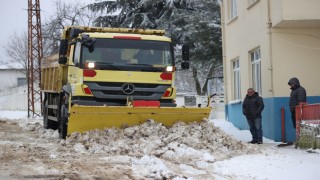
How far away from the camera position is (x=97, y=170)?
26.9ft

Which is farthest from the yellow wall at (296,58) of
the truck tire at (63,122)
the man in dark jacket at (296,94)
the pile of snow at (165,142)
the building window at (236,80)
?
the truck tire at (63,122)

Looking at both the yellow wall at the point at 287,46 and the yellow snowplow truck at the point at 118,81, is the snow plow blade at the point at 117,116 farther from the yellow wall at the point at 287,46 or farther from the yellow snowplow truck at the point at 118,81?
the yellow wall at the point at 287,46

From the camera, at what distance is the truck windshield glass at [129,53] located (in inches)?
480

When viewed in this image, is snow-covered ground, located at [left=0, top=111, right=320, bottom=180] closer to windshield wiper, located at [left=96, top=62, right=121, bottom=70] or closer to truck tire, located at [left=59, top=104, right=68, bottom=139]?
truck tire, located at [left=59, top=104, right=68, bottom=139]

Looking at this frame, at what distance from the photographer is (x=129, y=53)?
12453mm

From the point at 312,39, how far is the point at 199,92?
23.0 m

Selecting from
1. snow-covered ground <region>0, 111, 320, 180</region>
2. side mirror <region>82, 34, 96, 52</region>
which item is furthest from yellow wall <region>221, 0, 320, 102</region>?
side mirror <region>82, 34, 96, 52</region>

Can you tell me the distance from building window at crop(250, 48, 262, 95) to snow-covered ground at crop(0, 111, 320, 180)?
4084mm

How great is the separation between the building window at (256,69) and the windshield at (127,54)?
13.5ft

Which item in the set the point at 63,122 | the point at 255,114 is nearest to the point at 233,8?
the point at 255,114

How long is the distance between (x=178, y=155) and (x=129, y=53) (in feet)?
11.7

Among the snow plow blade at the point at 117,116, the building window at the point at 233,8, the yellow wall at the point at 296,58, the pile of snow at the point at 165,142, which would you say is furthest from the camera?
the building window at the point at 233,8

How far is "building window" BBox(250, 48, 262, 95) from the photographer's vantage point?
15.8 meters

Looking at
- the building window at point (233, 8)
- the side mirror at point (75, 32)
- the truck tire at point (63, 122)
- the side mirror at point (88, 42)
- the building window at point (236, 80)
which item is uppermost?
the building window at point (233, 8)
